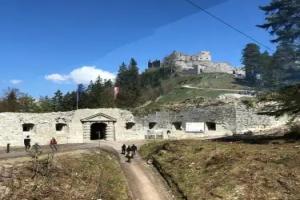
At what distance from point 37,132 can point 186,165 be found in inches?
957

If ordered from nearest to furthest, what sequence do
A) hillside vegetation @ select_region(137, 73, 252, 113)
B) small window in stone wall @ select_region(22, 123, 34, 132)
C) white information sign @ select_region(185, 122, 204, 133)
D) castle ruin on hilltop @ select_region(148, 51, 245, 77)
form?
white information sign @ select_region(185, 122, 204, 133)
small window in stone wall @ select_region(22, 123, 34, 132)
hillside vegetation @ select_region(137, 73, 252, 113)
castle ruin on hilltop @ select_region(148, 51, 245, 77)

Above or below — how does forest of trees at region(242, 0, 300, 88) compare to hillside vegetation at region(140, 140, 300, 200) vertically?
above

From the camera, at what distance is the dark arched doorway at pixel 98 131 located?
46219 mm

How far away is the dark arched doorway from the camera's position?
46.2 meters

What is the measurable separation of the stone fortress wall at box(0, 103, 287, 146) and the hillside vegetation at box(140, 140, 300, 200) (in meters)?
16.9

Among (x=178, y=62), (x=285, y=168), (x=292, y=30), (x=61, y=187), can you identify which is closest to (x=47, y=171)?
(x=61, y=187)

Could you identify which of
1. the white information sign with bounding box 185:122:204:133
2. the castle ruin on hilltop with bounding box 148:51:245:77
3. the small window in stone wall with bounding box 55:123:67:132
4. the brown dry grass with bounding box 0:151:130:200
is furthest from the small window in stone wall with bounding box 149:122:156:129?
the castle ruin on hilltop with bounding box 148:51:245:77

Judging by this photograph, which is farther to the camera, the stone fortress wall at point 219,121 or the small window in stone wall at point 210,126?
the small window in stone wall at point 210,126

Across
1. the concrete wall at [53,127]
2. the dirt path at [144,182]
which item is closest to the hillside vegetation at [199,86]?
the concrete wall at [53,127]

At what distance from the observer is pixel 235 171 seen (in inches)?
736

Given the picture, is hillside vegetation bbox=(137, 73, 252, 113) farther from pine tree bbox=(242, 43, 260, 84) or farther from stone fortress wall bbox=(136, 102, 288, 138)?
stone fortress wall bbox=(136, 102, 288, 138)

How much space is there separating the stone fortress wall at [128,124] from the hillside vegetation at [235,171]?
16.9 metres

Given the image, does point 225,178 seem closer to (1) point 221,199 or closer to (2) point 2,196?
(1) point 221,199

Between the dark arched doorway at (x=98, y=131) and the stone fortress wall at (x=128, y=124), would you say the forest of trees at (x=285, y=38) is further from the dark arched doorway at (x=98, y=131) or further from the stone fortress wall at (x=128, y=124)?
the dark arched doorway at (x=98, y=131)
